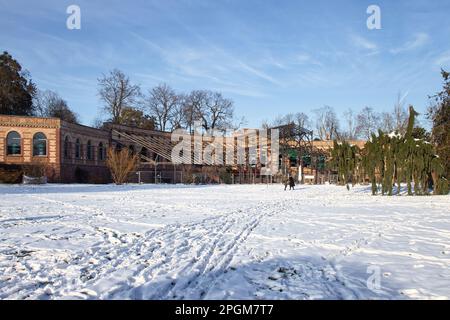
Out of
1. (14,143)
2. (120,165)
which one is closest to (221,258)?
(120,165)

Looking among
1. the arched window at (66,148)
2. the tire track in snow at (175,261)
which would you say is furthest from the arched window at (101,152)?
the tire track in snow at (175,261)

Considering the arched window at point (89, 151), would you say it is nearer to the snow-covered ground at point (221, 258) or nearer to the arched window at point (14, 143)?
the arched window at point (14, 143)

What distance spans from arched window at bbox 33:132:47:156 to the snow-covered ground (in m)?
27.9

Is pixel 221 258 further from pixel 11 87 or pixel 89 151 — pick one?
pixel 11 87

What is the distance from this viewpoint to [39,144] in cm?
3519

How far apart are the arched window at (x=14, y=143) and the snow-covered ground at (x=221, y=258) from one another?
93.3 feet

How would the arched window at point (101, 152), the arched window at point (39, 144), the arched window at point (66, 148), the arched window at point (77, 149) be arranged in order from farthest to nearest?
the arched window at point (101, 152) → the arched window at point (77, 149) → the arched window at point (66, 148) → the arched window at point (39, 144)

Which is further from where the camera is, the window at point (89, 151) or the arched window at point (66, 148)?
the window at point (89, 151)

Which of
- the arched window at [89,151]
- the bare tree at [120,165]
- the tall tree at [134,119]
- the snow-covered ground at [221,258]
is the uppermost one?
the tall tree at [134,119]

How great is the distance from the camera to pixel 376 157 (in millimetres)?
21656

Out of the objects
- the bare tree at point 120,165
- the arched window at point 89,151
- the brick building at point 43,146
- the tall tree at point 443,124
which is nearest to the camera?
the tall tree at point 443,124

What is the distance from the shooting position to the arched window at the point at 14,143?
113 ft

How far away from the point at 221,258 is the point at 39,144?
34975 mm
